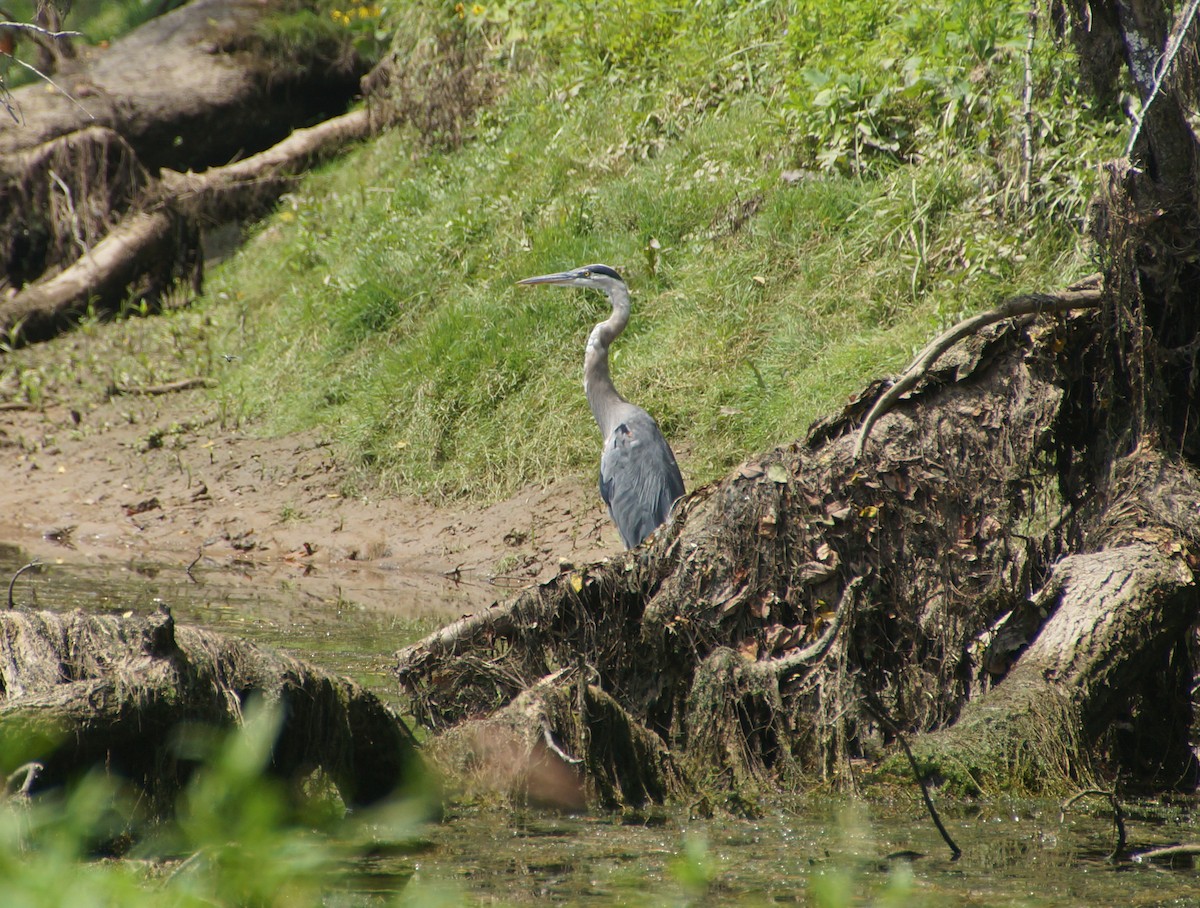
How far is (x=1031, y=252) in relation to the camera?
7.89 metres

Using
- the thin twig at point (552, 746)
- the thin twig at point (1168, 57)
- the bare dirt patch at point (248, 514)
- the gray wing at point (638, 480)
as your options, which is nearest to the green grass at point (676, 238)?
the bare dirt patch at point (248, 514)

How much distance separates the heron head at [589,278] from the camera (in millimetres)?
8352

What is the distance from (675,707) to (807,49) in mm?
6950

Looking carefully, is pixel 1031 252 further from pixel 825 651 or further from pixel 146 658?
pixel 146 658

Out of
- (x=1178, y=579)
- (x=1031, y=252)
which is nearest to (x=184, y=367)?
(x=1031, y=252)

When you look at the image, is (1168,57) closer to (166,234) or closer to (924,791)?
(924,791)

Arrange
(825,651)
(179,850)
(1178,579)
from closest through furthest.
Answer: (179,850)
(1178,579)
(825,651)

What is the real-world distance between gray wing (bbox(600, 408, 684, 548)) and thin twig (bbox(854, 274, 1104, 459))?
7.49 ft

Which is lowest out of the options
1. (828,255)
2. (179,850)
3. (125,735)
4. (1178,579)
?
(179,850)

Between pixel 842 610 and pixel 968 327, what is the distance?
1.05 m

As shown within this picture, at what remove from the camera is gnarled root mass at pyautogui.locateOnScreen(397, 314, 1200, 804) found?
420 centimetres

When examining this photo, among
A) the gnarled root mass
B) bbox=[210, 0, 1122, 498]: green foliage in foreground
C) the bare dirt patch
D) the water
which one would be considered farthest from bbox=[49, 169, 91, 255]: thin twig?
the water

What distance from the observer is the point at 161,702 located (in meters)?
3.66

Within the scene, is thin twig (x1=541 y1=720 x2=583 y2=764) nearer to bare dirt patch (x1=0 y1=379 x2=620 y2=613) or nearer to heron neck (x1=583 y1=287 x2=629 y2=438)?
bare dirt patch (x1=0 y1=379 x2=620 y2=613)
